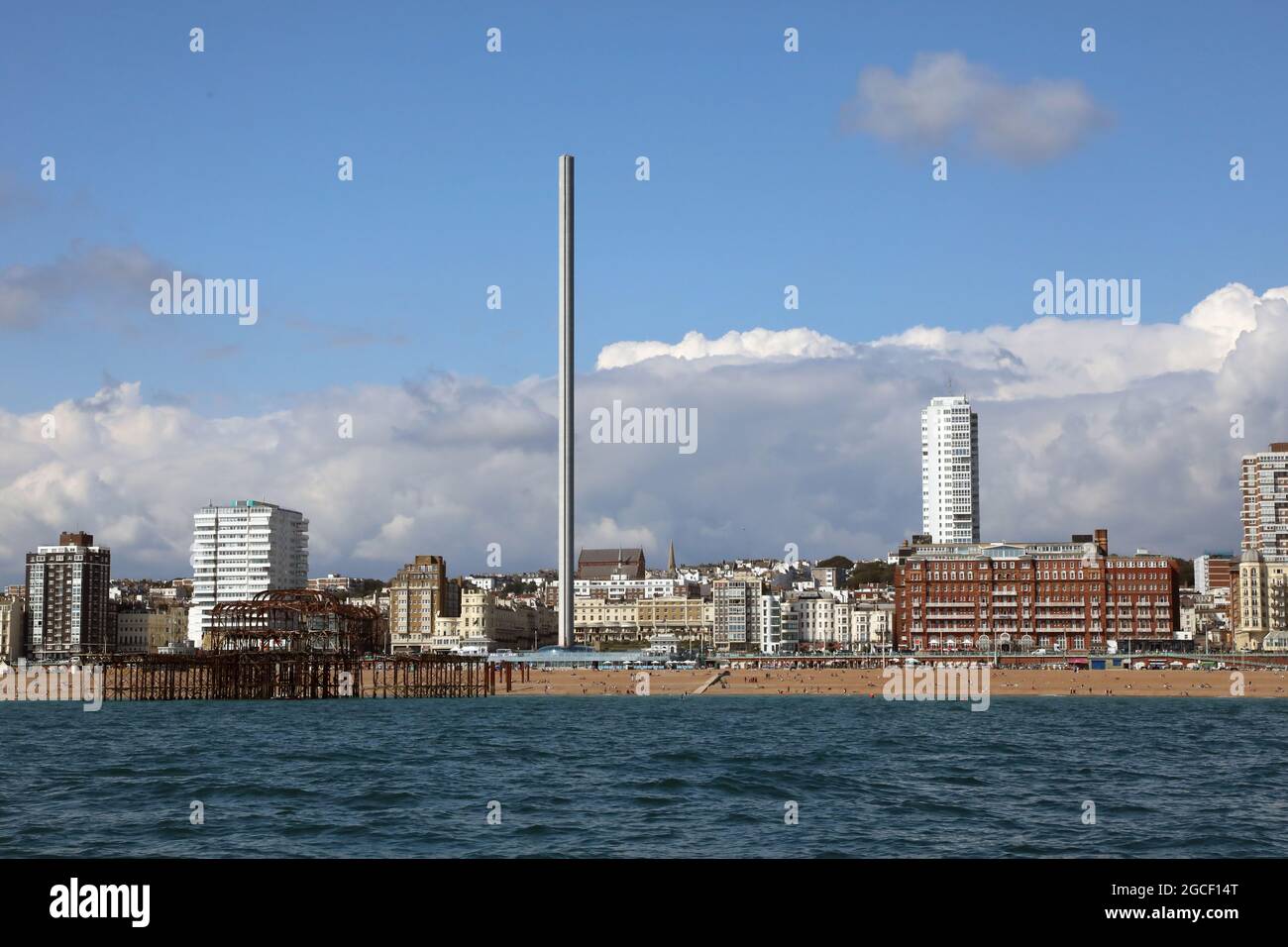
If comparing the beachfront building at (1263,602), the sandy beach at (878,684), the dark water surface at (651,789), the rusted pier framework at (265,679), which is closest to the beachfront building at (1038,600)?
the beachfront building at (1263,602)

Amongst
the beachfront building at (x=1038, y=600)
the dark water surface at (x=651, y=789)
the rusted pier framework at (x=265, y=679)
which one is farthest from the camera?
the beachfront building at (x=1038, y=600)

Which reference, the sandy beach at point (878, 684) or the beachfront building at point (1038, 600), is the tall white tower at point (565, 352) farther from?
the beachfront building at point (1038, 600)

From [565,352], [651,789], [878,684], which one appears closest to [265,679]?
[565,352]

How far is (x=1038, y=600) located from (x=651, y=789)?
496 feet

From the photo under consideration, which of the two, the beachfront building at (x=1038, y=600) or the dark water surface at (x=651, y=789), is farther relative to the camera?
the beachfront building at (x=1038, y=600)

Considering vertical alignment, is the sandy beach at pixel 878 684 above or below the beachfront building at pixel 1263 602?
below

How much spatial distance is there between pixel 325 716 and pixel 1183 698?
6654 centimetres

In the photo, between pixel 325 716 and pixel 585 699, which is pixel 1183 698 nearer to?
pixel 585 699

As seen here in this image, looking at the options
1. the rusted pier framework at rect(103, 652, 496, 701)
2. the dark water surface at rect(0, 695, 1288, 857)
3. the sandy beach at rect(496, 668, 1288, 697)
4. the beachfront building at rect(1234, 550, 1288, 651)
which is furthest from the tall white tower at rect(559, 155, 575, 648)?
the beachfront building at rect(1234, 550, 1288, 651)

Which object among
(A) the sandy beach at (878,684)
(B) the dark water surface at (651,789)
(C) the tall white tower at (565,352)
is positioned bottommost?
(A) the sandy beach at (878,684)

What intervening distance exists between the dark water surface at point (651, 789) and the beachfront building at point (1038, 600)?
361ft

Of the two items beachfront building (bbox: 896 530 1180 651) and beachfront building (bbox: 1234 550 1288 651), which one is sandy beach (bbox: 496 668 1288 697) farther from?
beachfront building (bbox: 1234 550 1288 651)

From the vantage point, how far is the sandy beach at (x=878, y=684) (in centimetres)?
11644

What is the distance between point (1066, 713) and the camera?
8012 centimetres
